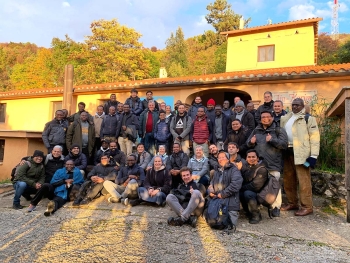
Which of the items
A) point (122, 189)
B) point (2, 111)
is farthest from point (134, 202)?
point (2, 111)

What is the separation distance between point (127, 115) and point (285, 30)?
11059 mm

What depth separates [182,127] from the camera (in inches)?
264

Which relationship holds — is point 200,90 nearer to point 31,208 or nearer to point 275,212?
point 275,212

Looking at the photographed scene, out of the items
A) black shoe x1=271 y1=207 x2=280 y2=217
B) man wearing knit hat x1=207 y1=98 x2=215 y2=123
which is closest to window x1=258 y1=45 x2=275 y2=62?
man wearing knit hat x1=207 y1=98 x2=215 y2=123

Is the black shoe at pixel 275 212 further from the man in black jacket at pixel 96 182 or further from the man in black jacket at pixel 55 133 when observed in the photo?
the man in black jacket at pixel 55 133

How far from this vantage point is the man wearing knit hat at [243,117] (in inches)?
245

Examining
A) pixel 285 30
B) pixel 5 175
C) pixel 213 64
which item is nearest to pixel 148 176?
pixel 5 175

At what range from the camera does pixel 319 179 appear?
6020 mm

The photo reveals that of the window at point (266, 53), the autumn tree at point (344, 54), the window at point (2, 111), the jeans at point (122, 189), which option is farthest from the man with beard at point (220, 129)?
the autumn tree at point (344, 54)

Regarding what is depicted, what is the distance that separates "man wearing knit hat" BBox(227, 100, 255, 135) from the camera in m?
6.21

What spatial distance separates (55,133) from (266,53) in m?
11.8

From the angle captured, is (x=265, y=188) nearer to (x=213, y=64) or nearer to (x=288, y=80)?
(x=288, y=80)

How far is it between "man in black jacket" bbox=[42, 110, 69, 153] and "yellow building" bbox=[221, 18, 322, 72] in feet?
35.2

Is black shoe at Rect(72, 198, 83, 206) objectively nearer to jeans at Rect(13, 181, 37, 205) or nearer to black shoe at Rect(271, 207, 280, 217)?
jeans at Rect(13, 181, 37, 205)
